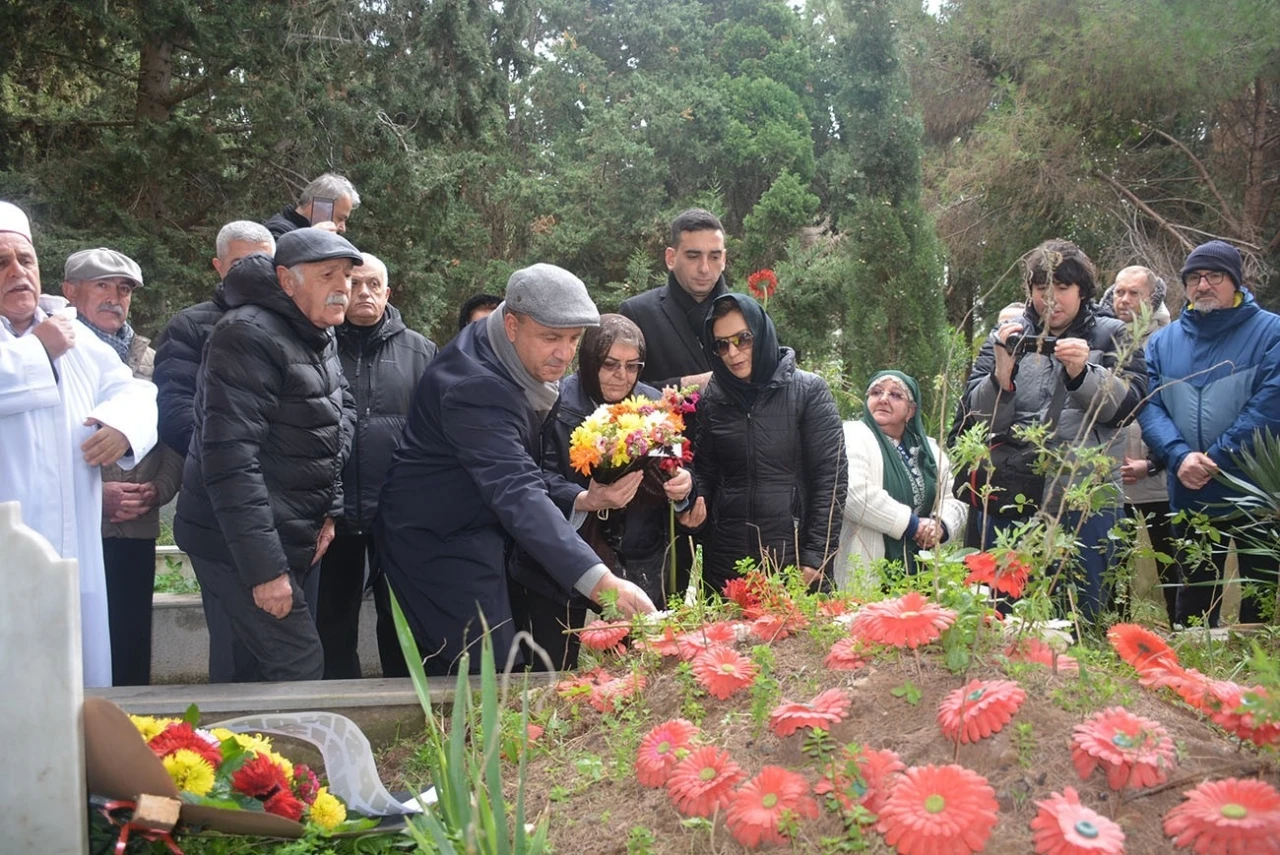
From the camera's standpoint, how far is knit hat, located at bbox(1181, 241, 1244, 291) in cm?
484

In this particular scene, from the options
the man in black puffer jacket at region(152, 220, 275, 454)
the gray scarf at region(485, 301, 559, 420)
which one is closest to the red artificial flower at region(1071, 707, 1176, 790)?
the gray scarf at region(485, 301, 559, 420)

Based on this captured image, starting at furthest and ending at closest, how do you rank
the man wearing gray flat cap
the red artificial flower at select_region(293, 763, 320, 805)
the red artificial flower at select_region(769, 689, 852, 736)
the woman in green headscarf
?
the woman in green headscarf
the man wearing gray flat cap
the red artificial flower at select_region(293, 763, 320, 805)
the red artificial flower at select_region(769, 689, 852, 736)

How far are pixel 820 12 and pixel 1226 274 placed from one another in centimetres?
2406

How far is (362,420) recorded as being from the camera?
4367 mm

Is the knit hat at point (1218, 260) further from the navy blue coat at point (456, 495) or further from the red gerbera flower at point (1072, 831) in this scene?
the red gerbera flower at point (1072, 831)

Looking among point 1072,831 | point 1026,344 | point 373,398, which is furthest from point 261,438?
point 1026,344

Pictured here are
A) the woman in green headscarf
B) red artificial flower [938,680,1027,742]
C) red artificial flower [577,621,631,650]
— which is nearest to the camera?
red artificial flower [938,680,1027,742]

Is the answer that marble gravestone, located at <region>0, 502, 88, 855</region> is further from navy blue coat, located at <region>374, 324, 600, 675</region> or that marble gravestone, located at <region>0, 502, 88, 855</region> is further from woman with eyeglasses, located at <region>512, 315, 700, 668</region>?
woman with eyeglasses, located at <region>512, 315, 700, 668</region>

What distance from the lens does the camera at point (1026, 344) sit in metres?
4.66

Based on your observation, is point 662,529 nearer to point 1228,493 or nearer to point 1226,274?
point 1228,493

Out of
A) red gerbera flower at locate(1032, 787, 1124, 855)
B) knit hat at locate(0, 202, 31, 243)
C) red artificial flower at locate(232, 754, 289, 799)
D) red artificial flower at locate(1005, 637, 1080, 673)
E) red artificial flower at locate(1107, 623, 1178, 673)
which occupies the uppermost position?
knit hat at locate(0, 202, 31, 243)

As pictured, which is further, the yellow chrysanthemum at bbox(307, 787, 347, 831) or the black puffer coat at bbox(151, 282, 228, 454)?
the black puffer coat at bbox(151, 282, 228, 454)

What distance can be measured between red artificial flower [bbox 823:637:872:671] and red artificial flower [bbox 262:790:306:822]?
4.28 ft

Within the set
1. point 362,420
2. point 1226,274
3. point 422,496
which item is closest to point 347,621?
point 362,420
